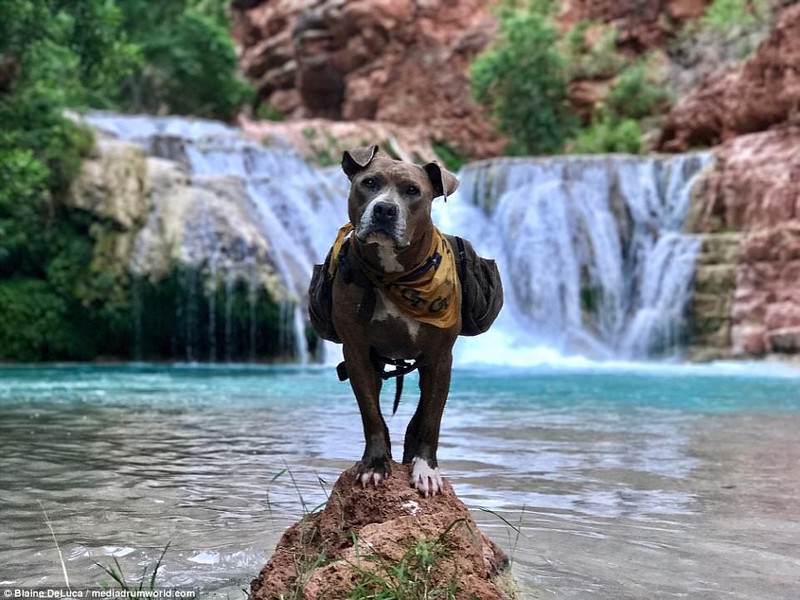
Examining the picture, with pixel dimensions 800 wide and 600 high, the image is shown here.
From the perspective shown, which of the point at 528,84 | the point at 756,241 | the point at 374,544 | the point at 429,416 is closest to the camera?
the point at 374,544

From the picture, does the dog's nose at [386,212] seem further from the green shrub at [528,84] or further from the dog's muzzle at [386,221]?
the green shrub at [528,84]

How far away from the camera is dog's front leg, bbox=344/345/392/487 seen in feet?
9.59

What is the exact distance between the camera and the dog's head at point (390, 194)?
2.78 meters

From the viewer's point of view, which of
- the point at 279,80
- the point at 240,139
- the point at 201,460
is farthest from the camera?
the point at 279,80

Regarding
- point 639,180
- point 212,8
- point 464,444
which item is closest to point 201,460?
point 464,444

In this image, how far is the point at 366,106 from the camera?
105ft

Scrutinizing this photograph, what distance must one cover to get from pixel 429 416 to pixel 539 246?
54.1ft

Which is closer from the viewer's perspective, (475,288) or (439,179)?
(439,179)

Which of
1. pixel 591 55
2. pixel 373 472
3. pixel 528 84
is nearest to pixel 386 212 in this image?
pixel 373 472

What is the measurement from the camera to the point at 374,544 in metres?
2.46

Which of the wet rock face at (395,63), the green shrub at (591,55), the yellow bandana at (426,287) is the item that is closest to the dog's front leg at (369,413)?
the yellow bandana at (426,287)

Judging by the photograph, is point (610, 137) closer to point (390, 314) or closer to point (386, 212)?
point (390, 314)

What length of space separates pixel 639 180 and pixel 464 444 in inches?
604

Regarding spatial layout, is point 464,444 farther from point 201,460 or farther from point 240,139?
point 240,139
